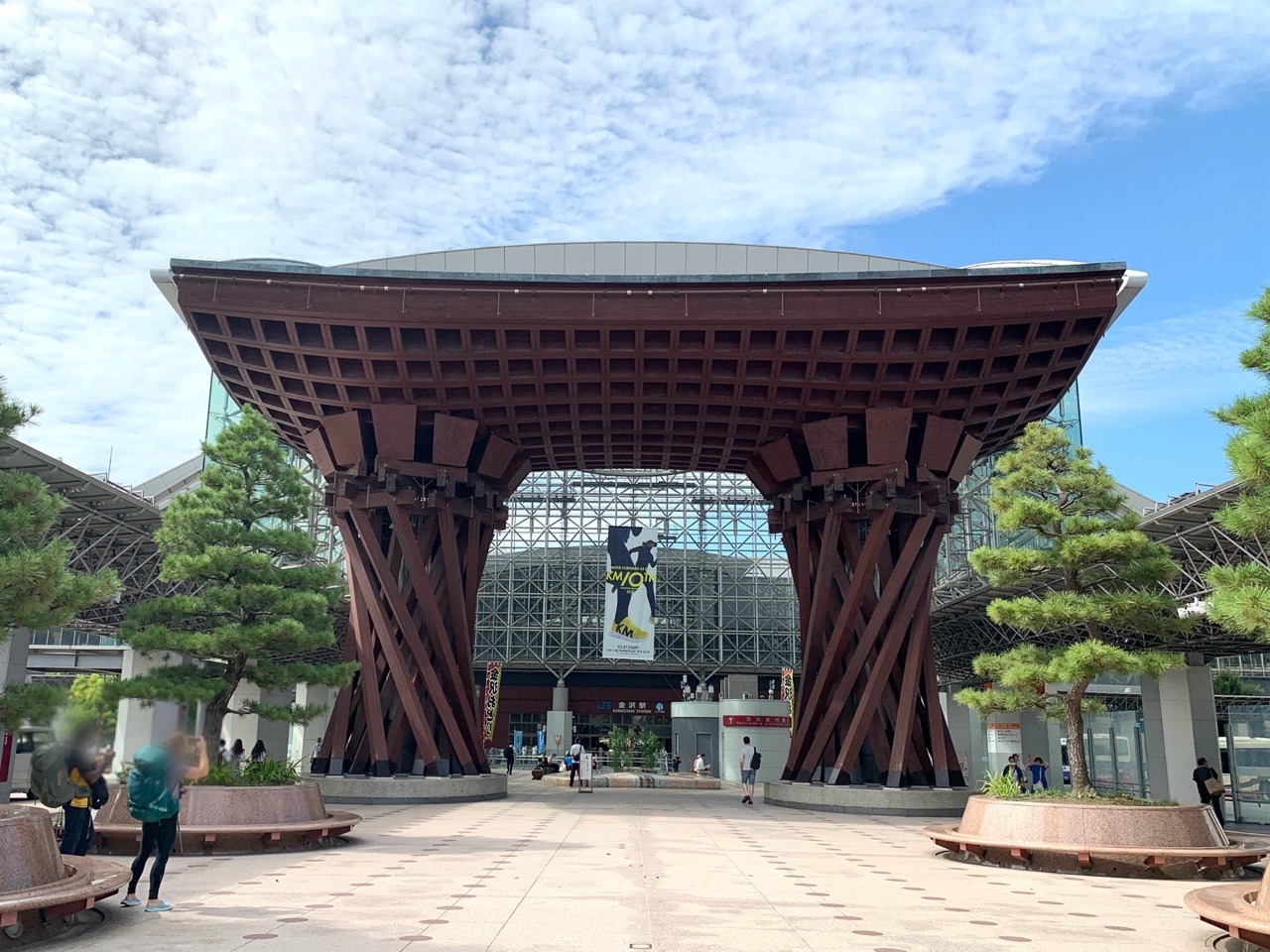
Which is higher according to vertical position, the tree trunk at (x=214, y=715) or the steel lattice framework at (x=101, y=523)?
the steel lattice framework at (x=101, y=523)

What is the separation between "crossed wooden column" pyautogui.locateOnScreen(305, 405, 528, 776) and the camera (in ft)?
72.6

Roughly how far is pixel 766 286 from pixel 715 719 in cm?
2499

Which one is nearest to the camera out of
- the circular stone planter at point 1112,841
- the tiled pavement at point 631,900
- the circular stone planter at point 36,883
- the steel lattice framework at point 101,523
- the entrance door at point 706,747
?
the circular stone planter at point 36,883

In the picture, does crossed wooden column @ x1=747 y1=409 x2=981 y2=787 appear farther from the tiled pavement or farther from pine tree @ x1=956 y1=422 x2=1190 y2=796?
the tiled pavement

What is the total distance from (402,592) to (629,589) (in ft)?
51.9

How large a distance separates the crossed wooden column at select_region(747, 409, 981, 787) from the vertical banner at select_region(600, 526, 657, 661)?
14.2 metres

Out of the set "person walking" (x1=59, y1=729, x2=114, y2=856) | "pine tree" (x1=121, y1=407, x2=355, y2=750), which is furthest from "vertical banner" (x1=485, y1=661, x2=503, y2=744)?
"person walking" (x1=59, y1=729, x2=114, y2=856)

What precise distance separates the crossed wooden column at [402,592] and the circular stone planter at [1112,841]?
13.6 meters

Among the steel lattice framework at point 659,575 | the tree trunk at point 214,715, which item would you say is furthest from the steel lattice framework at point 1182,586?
the tree trunk at point 214,715

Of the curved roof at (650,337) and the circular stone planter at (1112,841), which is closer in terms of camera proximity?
the circular stone planter at (1112,841)

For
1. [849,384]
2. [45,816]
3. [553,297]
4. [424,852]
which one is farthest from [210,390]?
Answer: [45,816]

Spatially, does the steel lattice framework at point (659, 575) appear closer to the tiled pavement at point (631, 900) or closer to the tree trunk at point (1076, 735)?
the tiled pavement at point (631, 900)

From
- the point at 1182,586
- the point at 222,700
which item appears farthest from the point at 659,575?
the point at 222,700

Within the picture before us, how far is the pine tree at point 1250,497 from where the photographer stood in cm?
824
